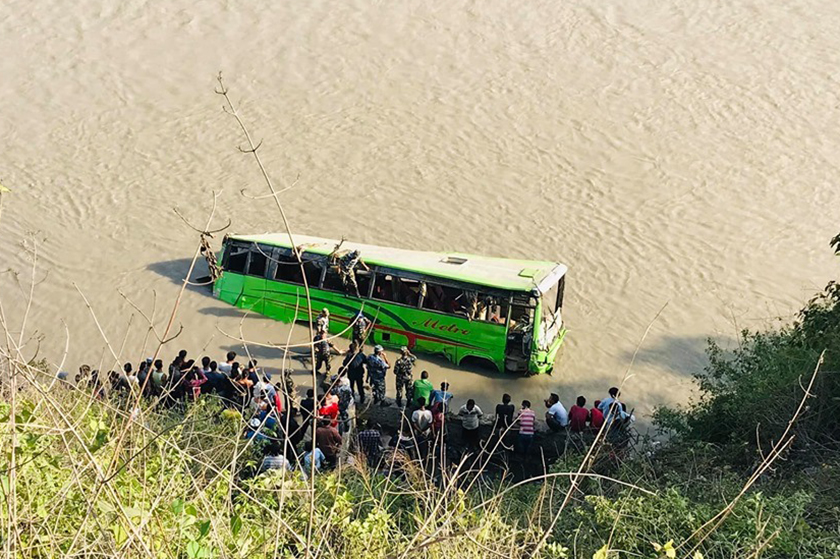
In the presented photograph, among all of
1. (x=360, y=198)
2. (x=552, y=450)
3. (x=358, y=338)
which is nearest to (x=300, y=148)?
(x=360, y=198)

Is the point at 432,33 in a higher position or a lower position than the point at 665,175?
higher

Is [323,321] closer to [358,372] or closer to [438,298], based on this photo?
[358,372]

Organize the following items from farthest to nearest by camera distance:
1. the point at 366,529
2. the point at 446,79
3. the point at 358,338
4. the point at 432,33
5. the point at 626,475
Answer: the point at 432,33 < the point at 446,79 < the point at 358,338 < the point at 626,475 < the point at 366,529

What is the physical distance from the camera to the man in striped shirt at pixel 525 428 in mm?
12534

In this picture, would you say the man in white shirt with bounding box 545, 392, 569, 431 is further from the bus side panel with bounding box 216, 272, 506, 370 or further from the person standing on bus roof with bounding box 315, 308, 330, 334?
the person standing on bus roof with bounding box 315, 308, 330, 334

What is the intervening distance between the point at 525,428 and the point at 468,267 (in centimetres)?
380

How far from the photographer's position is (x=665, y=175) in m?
A: 22.2

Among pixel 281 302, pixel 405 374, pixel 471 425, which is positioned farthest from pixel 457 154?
pixel 471 425

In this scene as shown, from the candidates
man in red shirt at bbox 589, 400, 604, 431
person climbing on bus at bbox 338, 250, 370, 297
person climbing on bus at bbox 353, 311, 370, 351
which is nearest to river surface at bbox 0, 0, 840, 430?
person climbing on bus at bbox 353, 311, 370, 351

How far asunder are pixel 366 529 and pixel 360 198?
48.4 feet

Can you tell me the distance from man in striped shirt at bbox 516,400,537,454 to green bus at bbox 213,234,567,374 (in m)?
2.62

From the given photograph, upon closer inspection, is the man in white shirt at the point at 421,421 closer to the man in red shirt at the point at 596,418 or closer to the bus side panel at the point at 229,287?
the man in red shirt at the point at 596,418

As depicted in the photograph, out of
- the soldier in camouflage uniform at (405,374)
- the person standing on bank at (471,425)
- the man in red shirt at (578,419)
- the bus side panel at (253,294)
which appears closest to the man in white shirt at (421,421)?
the person standing on bank at (471,425)

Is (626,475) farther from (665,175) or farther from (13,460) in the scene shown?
(665,175)
